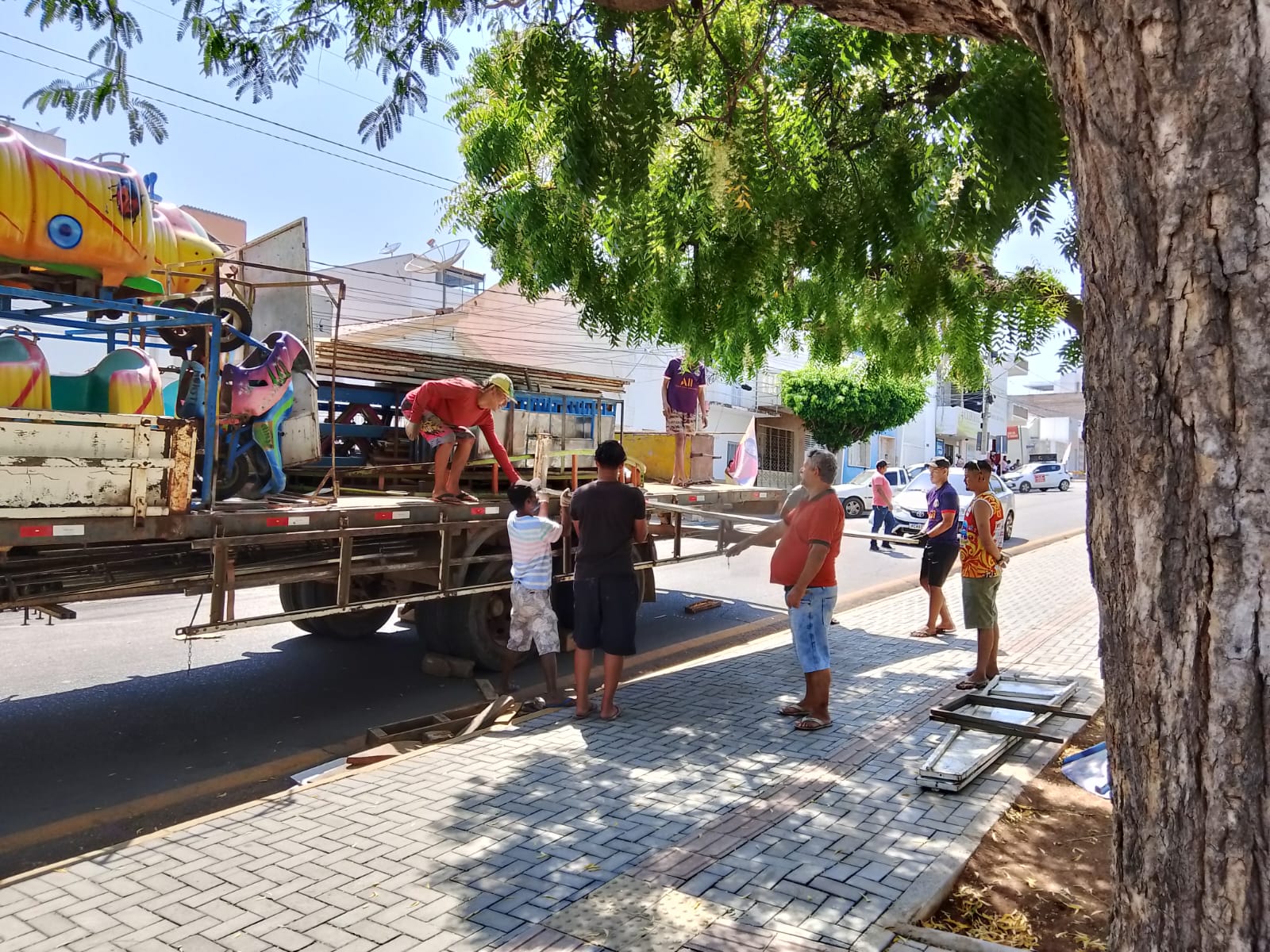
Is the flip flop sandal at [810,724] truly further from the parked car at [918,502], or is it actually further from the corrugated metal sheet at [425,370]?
the parked car at [918,502]

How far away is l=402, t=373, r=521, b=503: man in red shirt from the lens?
7.09m

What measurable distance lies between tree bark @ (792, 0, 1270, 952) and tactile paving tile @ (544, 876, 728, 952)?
60.3 inches

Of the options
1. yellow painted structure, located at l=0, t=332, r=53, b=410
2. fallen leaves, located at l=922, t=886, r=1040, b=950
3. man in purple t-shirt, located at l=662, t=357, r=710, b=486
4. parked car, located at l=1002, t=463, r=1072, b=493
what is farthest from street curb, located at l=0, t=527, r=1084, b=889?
parked car, located at l=1002, t=463, r=1072, b=493

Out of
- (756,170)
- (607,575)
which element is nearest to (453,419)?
(607,575)

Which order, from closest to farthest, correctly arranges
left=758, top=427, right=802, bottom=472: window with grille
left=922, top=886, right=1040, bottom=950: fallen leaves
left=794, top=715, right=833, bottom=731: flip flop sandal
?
left=922, top=886, right=1040, bottom=950: fallen leaves → left=794, top=715, right=833, bottom=731: flip flop sandal → left=758, top=427, right=802, bottom=472: window with grille

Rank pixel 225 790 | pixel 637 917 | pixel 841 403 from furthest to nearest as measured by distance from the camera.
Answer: pixel 841 403, pixel 225 790, pixel 637 917

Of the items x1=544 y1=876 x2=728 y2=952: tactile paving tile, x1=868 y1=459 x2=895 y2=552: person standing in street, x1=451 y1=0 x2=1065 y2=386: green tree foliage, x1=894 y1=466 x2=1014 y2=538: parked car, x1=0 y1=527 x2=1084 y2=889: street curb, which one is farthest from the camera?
x1=894 y1=466 x2=1014 y2=538: parked car

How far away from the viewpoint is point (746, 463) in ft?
44.2

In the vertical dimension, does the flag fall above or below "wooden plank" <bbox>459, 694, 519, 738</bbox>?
above

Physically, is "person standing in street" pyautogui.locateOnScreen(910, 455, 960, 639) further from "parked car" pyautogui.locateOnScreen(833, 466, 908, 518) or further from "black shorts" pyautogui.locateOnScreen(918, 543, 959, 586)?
"parked car" pyautogui.locateOnScreen(833, 466, 908, 518)

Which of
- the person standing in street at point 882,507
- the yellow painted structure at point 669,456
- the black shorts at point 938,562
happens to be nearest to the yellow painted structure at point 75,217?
the yellow painted structure at point 669,456

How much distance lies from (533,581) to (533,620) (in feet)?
0.92

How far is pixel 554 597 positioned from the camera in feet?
26.0

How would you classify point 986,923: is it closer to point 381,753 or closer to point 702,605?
point 381,753
